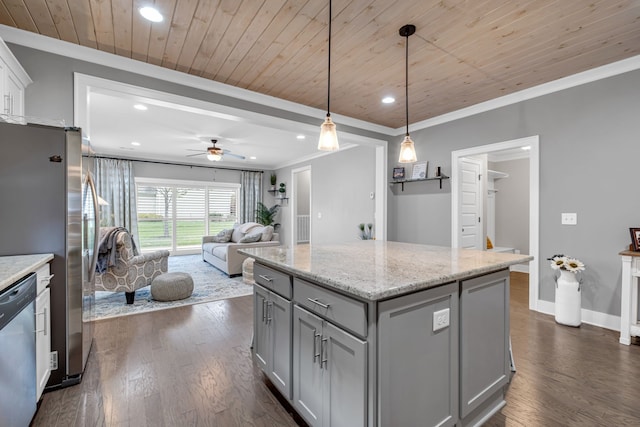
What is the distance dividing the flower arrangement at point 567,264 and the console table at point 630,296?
1.16ft

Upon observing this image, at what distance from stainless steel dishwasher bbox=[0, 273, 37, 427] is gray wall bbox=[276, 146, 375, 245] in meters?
4.30

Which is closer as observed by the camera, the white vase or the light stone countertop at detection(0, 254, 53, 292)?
the light stone countertop at detection(0, 254, 53, 292)

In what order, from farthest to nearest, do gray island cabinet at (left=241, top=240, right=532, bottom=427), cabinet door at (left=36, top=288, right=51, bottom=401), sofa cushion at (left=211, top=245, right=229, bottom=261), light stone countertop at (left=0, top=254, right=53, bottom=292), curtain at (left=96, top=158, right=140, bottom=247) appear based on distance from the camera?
curtain at (left=96, top=158, right=140, bottom=247), sofa cushion at (left=211, top=245, right=229, bottom=261), cabinet door at (left=36, top=288, right=51, bottom=401), light stone countertop at (left=0, top=254, right=53, bottom=292), gray island cabinet at (left=241, top=240, right=532, bottom=427)

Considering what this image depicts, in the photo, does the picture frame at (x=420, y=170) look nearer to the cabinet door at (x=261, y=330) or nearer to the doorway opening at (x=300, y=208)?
the doorway opening at (x=300, y=208)

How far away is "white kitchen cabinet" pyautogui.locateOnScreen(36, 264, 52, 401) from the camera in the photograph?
170 cm

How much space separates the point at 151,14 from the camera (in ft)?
7.02

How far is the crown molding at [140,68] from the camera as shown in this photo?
235 cm

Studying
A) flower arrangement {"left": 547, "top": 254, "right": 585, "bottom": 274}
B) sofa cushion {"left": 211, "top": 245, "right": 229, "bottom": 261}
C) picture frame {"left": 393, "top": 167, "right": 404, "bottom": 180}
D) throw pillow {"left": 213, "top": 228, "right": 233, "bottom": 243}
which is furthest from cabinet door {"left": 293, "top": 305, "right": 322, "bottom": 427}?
throw pillow {"left": 213, "top": 228, "right": 233, "bottom": 243}

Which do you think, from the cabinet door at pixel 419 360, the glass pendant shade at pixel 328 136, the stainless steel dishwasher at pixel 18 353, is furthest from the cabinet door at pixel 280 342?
the stainless steel dishwasher at pixel 18 353

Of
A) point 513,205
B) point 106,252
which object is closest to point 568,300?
point 513,205

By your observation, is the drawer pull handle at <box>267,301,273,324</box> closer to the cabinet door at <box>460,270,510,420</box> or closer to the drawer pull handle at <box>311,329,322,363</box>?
the drawer pull handle at <box>311,329,322,363</box>

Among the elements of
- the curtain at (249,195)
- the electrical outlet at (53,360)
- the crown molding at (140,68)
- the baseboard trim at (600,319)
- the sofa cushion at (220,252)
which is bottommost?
the baseboard trim at (600,319)

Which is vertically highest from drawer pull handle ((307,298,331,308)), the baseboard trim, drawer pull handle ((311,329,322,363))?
drawer pull handle ((307,298,331,308))

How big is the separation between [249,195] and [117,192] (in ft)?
10.6
